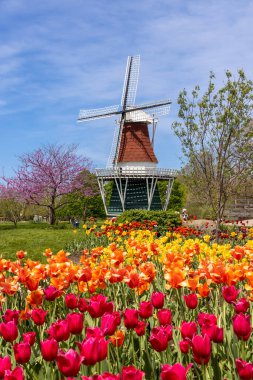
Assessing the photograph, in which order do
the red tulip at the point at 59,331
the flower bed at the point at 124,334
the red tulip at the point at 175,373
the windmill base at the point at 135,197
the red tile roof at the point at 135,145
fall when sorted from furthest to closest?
the red tile roof at the point at 135,145
the windmill base at the point at 135,197
the red tulip at the point at 59,331
the flower bed at the point at 124,334
the red tulip at the point at 175,373

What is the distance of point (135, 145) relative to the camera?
3488 centimetres

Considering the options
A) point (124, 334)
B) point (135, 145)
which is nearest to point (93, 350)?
point (124, 334)

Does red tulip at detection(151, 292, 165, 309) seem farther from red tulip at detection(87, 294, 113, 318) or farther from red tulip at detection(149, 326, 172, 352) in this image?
red tulip at detection(149, 326, 172, 352)

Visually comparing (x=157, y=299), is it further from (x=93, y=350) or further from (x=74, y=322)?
(x=93, y=350)

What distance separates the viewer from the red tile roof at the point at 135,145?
3478cm

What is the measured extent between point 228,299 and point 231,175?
11067 mm

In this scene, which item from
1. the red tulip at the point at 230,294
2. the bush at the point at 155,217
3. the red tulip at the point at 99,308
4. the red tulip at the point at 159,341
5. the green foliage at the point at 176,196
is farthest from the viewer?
the green foliage at the point at 176,196

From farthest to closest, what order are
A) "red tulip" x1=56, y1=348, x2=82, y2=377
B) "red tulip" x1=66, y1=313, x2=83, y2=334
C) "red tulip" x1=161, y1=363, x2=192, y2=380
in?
1. "red tulip" x1=66, y1=313, x2=83, y2=334
2. "red tulip" x1=56, y1=348, x2=82, y2=377
3. "red tulip" x1=161, y1=363, x2=192, y2=380

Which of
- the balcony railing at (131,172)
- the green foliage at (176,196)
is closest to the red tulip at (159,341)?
the balcony railing at (131,172)

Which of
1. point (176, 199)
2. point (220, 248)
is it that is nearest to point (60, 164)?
point (176, 199)

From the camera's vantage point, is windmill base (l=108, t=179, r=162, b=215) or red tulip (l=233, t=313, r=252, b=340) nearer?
red tulip (l=233, t=313, r=252, b=340)

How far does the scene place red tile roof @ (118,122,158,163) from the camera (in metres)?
34.8

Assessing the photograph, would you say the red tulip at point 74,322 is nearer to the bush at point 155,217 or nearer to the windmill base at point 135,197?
the bush at point 155,217

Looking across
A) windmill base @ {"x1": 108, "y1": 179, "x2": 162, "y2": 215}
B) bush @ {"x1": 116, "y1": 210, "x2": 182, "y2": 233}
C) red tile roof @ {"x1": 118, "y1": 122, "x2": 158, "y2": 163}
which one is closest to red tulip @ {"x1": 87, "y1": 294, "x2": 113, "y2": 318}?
bush @ {"x1": 116, "y1": 210, "x2": 182, "y2": 233}
